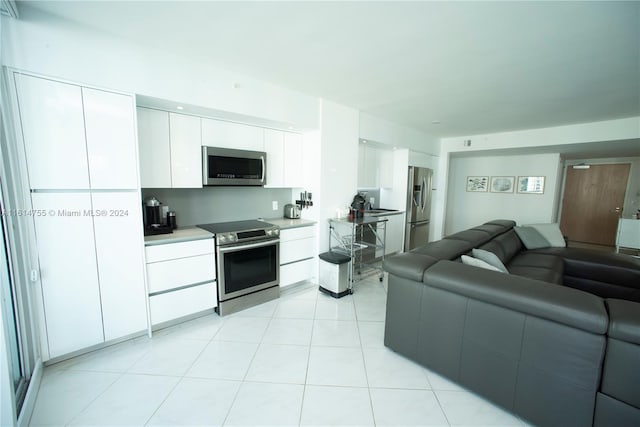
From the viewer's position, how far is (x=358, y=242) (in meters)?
3.90

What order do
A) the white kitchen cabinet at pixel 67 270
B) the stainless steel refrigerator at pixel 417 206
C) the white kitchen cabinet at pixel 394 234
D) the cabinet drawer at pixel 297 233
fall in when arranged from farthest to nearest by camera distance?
1. the stainless steel refrigerator at pixel 417 206
2. the white kitchen cabinet at pixel 394 234
3. the cabinet drawer at pixel 297 233
4. the white kitchen cabinet at pixel 67 270

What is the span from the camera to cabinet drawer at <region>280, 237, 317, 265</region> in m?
3.24

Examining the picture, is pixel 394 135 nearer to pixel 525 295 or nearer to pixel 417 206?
pixel 417 206

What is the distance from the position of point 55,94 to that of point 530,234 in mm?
5631

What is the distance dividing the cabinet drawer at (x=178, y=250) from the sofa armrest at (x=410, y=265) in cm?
173

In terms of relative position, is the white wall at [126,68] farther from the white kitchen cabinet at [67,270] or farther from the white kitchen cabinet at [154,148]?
the white kitchen cabinet at [67,270]

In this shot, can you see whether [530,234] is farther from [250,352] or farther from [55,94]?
[55,94]

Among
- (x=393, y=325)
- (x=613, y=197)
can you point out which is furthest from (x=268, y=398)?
(x=613, y=197)

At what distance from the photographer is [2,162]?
1.56 meters

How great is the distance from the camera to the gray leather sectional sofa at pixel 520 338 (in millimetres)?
1265

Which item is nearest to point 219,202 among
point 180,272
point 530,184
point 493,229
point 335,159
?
point 180,272

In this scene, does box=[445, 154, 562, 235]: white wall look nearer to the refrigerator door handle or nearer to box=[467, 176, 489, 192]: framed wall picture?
box=[467, 176, 489, 192]: framed wall picture

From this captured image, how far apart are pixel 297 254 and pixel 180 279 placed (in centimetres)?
138

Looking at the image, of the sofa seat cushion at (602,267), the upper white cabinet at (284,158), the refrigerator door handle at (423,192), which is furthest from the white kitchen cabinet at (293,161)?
the sofa seat cushion at (602,267)
